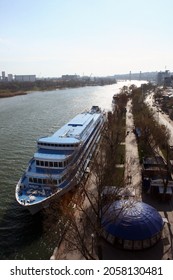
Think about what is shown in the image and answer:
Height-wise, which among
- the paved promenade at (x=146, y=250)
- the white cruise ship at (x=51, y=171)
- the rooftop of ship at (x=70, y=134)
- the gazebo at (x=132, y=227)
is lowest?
the paved promenade at (x=146, y=250)

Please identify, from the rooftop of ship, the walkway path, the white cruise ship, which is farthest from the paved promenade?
the rooftop of ship

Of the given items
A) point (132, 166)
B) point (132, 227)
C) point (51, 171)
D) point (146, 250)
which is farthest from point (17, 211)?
point (132, 166)

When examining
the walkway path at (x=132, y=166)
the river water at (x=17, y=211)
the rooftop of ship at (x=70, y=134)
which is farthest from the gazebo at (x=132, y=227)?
the rooftop of ship at (x=70, y=134)

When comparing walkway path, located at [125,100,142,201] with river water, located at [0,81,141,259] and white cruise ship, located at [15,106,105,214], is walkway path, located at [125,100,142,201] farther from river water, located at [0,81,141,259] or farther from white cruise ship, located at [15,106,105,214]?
river water, located at [0,81,141,259]

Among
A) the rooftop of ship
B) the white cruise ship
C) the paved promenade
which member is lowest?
the paved promenade

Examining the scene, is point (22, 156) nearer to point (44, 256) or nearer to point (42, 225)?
point (42, 225)

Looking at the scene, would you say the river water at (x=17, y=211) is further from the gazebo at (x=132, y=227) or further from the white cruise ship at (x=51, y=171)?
the gazebo at (x=132, y=227)

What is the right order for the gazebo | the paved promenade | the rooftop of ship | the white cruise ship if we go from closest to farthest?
the paved promenade, the gazebo, the white cruise ship, the rooftop of ship
